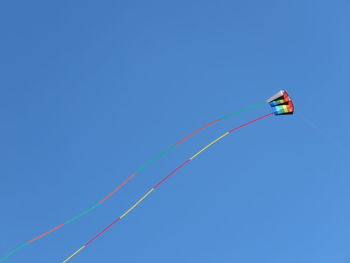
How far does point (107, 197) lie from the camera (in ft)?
53.4

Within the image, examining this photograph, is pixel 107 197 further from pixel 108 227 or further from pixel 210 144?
pixel 210 144

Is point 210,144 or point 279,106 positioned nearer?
point 279,106

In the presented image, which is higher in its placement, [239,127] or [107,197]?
[107,197]

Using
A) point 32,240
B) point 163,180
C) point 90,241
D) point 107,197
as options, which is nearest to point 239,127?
point 163,180

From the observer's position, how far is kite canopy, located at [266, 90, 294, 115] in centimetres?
1373

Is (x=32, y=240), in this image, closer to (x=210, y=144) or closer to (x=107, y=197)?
(x=107, y=197)

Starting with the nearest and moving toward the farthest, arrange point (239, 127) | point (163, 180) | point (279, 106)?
point (279, 106) → point (239, 127) → point (163, 180)

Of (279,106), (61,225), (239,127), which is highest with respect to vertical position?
(61,225)

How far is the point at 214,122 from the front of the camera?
1614cm

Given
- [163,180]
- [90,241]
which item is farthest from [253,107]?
[90,241]

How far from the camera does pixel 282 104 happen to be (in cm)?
1393

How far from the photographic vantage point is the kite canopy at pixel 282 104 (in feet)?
45.1

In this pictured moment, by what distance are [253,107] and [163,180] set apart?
4.52m

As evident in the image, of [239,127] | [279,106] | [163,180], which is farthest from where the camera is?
[163,180]
